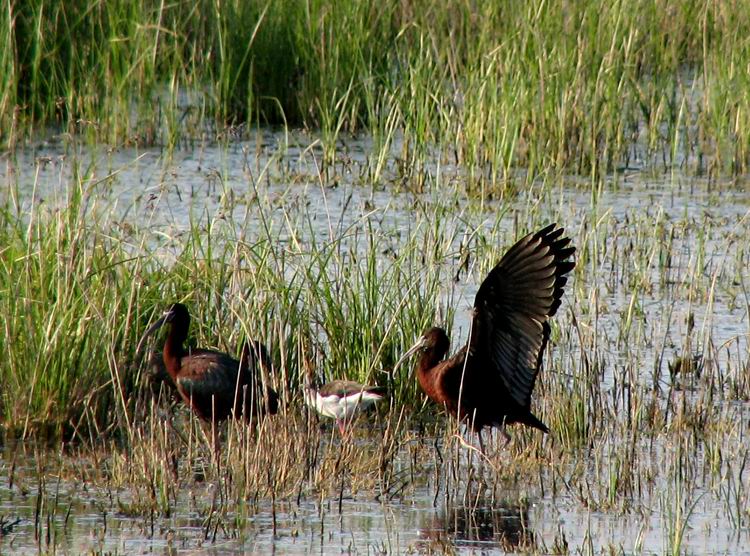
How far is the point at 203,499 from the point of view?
5.94 meters

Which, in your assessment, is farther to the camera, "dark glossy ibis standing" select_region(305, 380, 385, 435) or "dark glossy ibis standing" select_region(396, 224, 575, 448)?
"dark glossy ibis standing" select_region(305, 380, 385, 435)

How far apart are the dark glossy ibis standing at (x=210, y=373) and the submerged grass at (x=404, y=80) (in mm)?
4321

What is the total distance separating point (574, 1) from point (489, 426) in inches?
295

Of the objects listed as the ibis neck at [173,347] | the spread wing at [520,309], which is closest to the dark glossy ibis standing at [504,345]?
the spread wing at [520,309]

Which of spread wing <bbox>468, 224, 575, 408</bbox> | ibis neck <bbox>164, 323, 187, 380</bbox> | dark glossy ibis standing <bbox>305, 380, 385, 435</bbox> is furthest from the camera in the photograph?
ibis neck <bbox>164, 323, 187, 380</bbox>

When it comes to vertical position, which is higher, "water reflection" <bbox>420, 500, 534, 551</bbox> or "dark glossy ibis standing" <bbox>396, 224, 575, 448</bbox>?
"dark glossy ibis standing" <bbox>396, 224, 575, 448</bbox>

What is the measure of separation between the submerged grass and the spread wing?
176 inches

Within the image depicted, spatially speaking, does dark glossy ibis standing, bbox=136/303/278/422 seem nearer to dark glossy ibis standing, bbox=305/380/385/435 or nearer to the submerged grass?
dark glossy ibis standing, bbox=305/380/385/435

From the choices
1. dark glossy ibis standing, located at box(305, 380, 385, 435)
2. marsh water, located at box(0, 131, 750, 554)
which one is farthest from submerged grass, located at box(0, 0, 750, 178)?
dark glossy ibis standing, located at box(305, 380, 385, 435)

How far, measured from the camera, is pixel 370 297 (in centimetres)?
736

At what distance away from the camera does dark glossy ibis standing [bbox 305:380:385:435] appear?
6.72 m

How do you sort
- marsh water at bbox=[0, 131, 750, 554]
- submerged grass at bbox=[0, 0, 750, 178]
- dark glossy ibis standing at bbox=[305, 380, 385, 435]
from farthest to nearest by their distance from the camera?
submerged grass at bbox=[0, 0, 750, 178] → dark glossy ibis standing at bbox=[305, 380, 385, 435] → marsh water at bbox=[0, 131, 750, 554]

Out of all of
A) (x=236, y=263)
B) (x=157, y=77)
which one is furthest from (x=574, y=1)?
(x=236, y=263)

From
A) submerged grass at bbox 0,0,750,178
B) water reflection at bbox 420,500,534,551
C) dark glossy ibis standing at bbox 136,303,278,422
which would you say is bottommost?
water reflection at bbox 420,500,534,551
